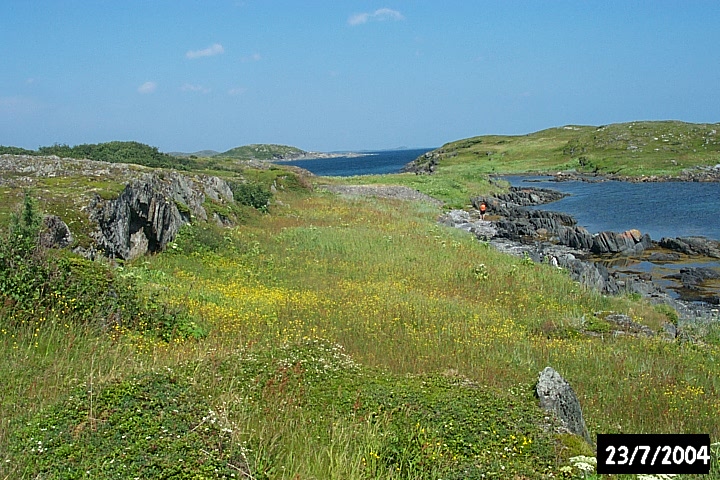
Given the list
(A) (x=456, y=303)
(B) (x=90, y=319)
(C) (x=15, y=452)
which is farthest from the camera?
(A) (x=456, y=303)

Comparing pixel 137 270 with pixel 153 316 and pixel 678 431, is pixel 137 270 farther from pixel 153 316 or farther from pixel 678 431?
pixel 678 431

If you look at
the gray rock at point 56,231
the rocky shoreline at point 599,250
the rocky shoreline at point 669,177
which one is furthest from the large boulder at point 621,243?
the rocky shoreline at point 669,177

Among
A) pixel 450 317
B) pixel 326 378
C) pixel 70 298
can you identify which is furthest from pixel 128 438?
pixel 450 317

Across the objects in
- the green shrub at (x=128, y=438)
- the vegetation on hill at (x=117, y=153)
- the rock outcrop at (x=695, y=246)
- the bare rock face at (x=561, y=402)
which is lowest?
the rock outcrop at (x=695, y=246)

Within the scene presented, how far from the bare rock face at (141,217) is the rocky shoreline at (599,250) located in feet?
45.6

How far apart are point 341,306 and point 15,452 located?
838cm

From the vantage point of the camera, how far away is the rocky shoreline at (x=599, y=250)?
65.3ft

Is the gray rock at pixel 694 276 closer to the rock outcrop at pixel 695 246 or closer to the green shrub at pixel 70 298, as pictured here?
the rock outcrop at pixel 695 246

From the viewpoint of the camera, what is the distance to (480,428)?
238 inches

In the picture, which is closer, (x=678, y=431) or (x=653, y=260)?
(x=678, y=431)

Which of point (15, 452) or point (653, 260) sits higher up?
point (15, 452)

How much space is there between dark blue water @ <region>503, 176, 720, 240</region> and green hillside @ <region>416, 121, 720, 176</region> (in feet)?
44.9

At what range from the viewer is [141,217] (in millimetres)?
17766

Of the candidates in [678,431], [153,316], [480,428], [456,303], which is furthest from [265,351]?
[456,303]
